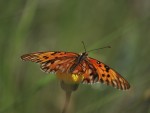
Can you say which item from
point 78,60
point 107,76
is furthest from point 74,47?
point 107,76

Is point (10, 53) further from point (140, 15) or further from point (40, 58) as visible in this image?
point (140, 15)

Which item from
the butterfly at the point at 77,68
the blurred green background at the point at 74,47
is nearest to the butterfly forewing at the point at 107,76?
the butterfly at the point at 77,68

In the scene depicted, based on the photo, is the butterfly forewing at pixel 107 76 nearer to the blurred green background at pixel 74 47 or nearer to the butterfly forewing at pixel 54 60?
the butterfly forewing at pixel 54 60

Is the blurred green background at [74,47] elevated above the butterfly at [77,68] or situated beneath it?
elevated above

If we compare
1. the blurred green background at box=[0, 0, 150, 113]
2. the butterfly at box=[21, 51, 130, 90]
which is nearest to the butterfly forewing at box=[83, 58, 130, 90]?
the butterfly at box=[21, 51, 130, 90]

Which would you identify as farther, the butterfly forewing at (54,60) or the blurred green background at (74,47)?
the blurred green background at (74,47)

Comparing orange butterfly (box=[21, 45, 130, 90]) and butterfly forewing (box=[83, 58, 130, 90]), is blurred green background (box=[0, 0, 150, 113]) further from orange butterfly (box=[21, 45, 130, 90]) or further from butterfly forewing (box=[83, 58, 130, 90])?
butterfly forewing (box=[83, 58, 130, 90])

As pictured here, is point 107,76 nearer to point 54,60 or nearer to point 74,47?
point 54,60
